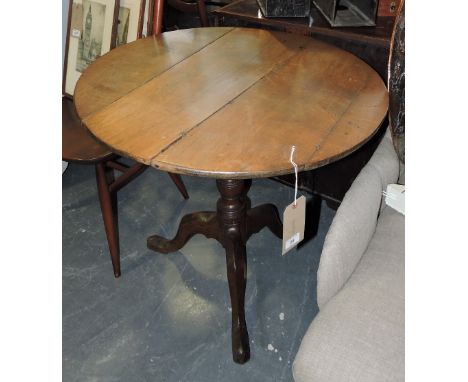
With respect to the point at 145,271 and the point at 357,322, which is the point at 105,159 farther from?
the point at 357,322

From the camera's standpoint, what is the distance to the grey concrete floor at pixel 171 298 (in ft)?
4.75

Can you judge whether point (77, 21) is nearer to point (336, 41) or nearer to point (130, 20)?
point (130, 20)

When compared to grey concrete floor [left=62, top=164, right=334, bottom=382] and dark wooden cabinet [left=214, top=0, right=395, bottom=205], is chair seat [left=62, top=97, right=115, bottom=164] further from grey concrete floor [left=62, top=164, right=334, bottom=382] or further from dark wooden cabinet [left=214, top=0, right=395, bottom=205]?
dark wooden cabinet [left=214, top=0, right=395, bottom=205]

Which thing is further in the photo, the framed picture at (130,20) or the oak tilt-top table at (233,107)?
the framed picture at (130,20)

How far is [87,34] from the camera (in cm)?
179

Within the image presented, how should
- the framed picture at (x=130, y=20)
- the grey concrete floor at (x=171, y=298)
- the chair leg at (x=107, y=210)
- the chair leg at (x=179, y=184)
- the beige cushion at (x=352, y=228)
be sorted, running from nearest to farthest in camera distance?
the beige cushion at (x=352, y=228), the grey concrete floor at (x=171, y=298), the chair leg at (x=107, y=210), the framed picture at (x=130, y=20), the chair leg at (x=179, y=184)

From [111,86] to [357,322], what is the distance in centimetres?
89

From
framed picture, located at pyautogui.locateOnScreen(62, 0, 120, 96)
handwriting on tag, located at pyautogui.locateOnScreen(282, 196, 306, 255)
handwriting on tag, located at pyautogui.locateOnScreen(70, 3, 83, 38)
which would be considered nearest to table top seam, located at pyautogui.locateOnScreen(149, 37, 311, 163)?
handwriting on tag, located at pyautogui.locateOnScreen(282, 196, 306, 255)

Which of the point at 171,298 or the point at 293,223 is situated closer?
the point at 293,223

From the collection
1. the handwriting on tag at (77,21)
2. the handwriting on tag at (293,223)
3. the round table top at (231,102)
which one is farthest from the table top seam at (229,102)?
the handwriting on tag at (77,21)

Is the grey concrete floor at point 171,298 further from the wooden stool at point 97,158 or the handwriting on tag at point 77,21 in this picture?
the handwriting on tag at point 77,21

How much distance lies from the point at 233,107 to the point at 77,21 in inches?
41.2

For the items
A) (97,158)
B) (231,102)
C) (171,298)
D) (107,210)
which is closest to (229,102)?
(231,102)
